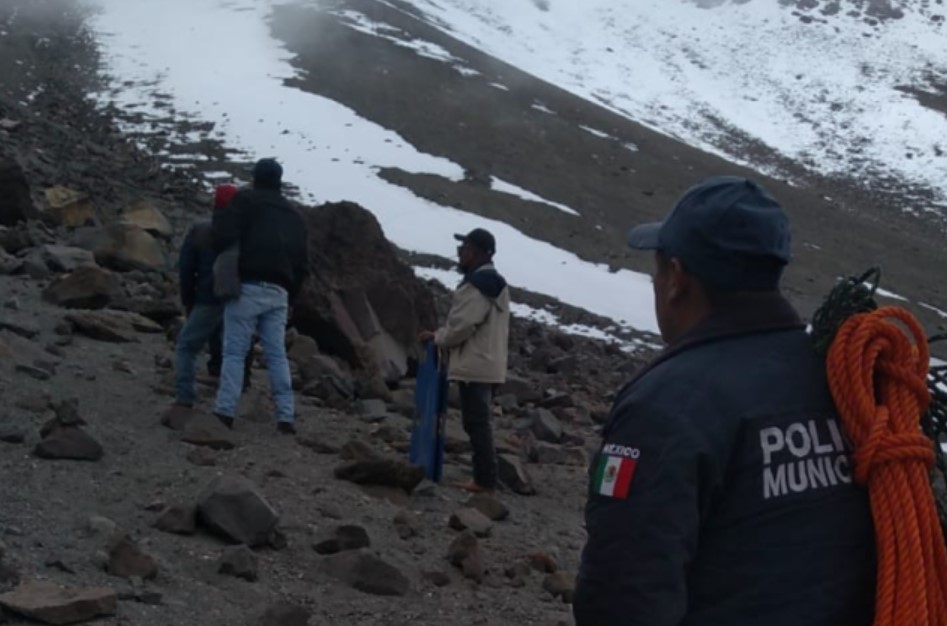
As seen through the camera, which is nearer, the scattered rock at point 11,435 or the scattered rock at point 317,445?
the scattered rock at point 11,435

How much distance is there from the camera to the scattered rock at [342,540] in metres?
7.23

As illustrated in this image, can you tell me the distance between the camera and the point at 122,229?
14953 millimetres

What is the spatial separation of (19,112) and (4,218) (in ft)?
34.6

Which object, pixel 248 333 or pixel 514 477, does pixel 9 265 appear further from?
pixel 514 477

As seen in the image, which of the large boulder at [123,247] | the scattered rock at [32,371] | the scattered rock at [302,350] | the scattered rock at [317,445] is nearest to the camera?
the scattered rock at [317,445]

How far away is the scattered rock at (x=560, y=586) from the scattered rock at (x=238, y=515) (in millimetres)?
1492

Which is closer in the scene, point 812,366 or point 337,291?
point 812,366

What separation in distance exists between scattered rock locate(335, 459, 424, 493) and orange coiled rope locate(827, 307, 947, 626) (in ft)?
19.6

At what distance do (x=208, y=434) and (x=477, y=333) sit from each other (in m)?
1.83

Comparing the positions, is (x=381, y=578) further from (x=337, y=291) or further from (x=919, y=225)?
(x=919, y=225)

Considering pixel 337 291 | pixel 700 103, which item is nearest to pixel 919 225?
pixel 700 103

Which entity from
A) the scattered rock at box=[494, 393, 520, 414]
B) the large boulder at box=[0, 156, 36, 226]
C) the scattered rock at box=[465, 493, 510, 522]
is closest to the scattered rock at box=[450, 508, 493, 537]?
the scattered rock at box=[465, 493, 510, 522]

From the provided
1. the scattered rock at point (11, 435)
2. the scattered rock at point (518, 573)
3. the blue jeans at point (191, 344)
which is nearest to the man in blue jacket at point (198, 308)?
the blue jeans at point (191, 344)

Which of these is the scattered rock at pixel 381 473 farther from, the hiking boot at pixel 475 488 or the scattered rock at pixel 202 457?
the scattered rock at pixel 202 457
